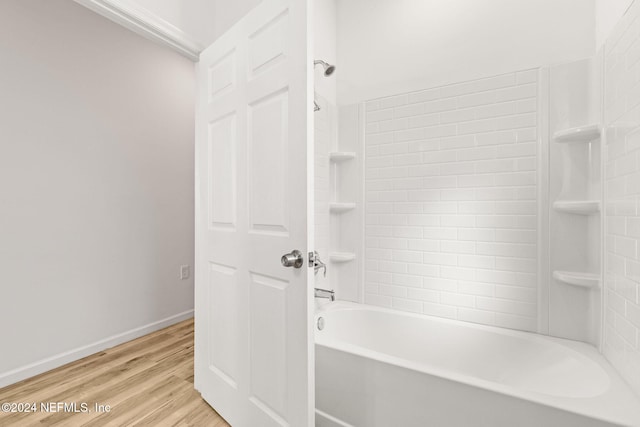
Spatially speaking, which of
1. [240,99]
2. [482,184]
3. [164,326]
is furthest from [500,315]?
[164,326]

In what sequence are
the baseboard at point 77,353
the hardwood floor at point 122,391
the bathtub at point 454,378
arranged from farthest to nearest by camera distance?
1. the baseboard at point 77,353
2. the hardwood floor at point 122,391
3. the bathtub at point 454,378

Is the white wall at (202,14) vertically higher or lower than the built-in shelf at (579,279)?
higher

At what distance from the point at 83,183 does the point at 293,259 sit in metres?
2.15

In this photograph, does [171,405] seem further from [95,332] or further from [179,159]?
[179,159]

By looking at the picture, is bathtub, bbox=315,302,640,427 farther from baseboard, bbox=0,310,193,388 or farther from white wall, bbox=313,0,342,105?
baseboard, bbox=0,310,193,388

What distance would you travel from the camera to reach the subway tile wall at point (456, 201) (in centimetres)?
175

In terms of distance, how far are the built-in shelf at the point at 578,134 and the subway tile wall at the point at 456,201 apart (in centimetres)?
15

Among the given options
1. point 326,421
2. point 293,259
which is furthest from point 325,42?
point 326,421

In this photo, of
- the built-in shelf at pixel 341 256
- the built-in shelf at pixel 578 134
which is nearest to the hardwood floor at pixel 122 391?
the built-in shelf at pixel 341 256

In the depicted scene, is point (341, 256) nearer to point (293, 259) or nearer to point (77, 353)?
Answer: point (293, 259)

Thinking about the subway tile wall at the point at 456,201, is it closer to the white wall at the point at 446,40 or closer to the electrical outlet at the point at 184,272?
the white wall at the point at 446,40

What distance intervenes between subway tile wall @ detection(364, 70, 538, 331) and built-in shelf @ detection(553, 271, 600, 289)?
5.8 inches

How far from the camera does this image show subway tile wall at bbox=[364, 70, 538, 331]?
175 centimetres

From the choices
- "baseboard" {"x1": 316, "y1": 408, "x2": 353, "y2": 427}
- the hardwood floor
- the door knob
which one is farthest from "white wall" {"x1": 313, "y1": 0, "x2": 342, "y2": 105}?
the hardwood floor
